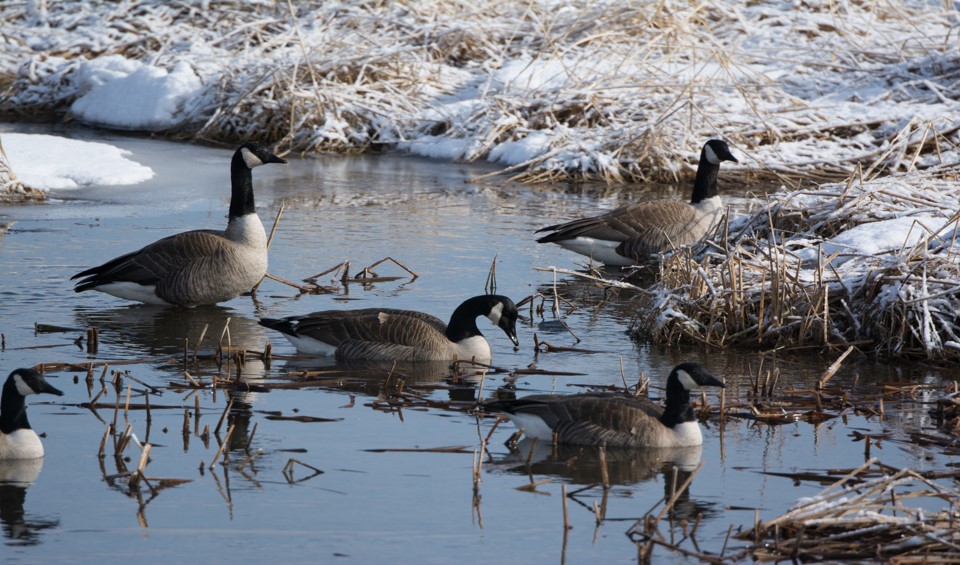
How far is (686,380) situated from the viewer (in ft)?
21.6

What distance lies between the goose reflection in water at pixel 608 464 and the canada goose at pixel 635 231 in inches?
216

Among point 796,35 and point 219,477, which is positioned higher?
point 796,35

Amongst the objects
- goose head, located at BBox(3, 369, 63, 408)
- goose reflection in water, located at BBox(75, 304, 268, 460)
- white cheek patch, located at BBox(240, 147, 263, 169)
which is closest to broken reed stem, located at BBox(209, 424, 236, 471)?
goose reflection in water, located at BBox(75, 304, 268, 460)

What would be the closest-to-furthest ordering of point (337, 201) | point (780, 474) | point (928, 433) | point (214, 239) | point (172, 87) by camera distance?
point (780, 474), point (928, 433), point (214, 239), point (337, 201), point (172, 87)

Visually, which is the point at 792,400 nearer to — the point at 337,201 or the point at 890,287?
the point at 890,287

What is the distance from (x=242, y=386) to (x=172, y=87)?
14.4 metres

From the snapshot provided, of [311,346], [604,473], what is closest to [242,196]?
[311,346]

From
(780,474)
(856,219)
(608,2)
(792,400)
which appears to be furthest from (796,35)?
(780,474)

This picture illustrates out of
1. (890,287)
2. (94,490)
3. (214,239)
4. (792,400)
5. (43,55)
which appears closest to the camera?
(94,490)

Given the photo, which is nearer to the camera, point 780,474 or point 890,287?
point 780,474

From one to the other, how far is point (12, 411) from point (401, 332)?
284cm

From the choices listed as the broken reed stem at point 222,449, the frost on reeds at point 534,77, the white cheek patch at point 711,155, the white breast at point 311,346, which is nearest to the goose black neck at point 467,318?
the white breast at point 311,346

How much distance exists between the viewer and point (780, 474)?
626cm

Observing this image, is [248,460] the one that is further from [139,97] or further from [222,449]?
[139,97]
